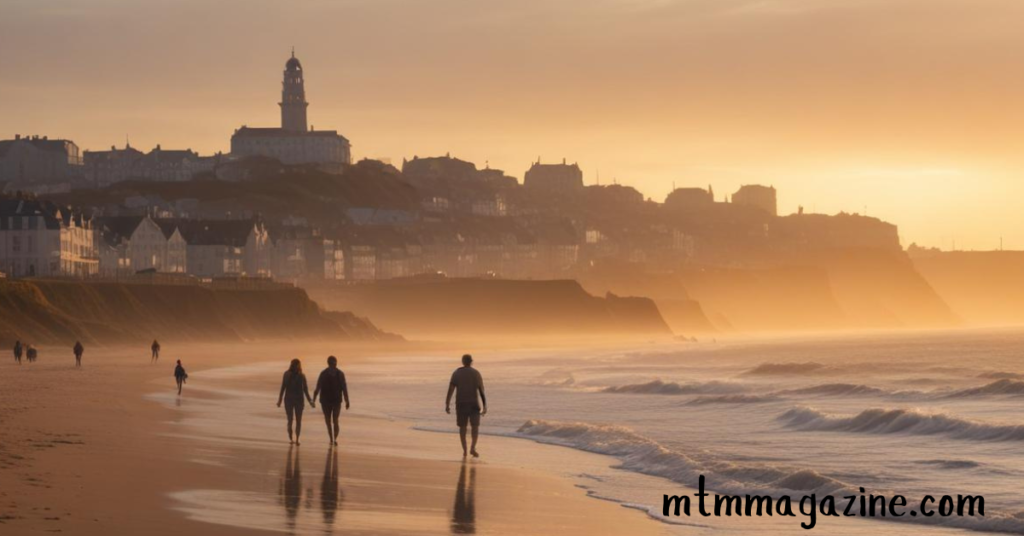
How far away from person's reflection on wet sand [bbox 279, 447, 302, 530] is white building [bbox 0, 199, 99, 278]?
90.3 m

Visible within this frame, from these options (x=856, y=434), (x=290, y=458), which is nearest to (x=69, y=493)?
(x=290, y=458)

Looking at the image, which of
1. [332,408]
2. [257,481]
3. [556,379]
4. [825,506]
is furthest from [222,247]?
[825,506]

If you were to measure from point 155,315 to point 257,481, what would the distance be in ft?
275

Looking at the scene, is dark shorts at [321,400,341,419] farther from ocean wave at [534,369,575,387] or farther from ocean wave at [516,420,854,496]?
ocean wave at [534,369,575,387]

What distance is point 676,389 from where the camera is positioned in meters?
52.7

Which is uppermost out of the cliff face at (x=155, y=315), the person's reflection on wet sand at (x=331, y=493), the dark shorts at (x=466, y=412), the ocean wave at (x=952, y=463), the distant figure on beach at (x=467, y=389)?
the cliff face at (x=155, y=315)

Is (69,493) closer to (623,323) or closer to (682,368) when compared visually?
(682,368)

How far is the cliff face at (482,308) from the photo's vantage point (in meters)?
175

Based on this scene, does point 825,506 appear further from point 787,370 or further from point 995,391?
point 787,370

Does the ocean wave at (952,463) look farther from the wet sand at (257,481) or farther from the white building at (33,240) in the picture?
the white building at (33,240)

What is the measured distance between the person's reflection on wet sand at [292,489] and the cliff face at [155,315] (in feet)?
173

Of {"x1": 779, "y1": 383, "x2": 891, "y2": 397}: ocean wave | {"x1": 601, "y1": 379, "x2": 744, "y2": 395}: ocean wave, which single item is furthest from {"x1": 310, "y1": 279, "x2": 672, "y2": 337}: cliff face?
{"x1": 779, "y1": 383, "x2": 891, "y2": 397}: ocean wave

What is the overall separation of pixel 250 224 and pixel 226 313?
2073 inches

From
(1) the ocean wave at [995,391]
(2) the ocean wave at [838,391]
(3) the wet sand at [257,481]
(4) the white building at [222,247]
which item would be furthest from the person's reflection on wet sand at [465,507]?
(4) the white building at [222,247]
